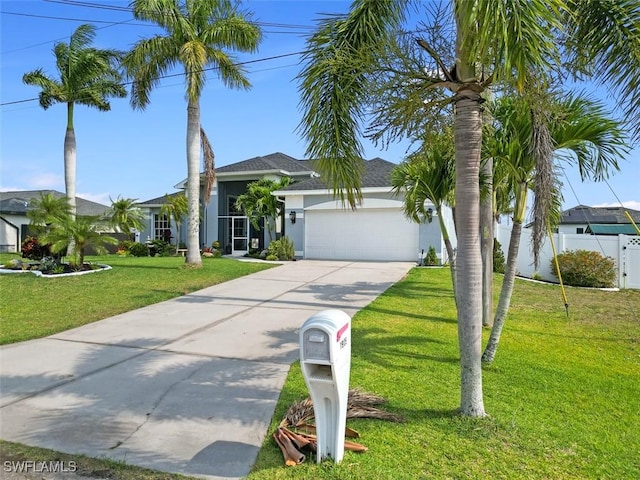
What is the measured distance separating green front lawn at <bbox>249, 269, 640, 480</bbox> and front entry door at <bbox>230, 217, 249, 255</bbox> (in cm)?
1729

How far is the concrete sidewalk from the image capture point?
3652mm

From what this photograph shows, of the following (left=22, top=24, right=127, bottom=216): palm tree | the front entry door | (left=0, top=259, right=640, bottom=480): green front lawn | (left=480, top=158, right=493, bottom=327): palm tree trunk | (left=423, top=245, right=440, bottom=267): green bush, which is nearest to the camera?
(left=0, top=259, right=640, bottom=480): green front lawn

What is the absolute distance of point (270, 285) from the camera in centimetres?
1271

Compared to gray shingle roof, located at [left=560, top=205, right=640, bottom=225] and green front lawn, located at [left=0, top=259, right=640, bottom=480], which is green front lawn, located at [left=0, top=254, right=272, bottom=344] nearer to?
green front lawn, located at [left=0, top=259, right=640, bottom=480]

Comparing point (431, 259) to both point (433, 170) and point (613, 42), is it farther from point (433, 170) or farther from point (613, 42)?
point (613, 42)

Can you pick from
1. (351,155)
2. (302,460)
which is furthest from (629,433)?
(351,155)

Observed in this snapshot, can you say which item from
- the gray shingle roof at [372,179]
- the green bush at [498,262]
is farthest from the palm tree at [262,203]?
the green bush at [498,262]

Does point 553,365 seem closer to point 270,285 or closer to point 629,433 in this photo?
point 629,433

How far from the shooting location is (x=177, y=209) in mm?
24969

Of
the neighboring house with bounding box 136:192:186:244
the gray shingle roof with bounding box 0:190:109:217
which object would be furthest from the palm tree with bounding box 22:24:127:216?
the gray shingle roof with bounding box 0:190:109:217

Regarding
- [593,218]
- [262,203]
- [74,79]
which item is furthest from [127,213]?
[593,218]

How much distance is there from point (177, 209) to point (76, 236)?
1053cm

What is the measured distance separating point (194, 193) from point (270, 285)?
548cm

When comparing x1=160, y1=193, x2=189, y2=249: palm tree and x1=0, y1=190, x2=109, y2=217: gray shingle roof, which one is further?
x1=0, y1=190, x2=109, y2=217: gray shingle roof
